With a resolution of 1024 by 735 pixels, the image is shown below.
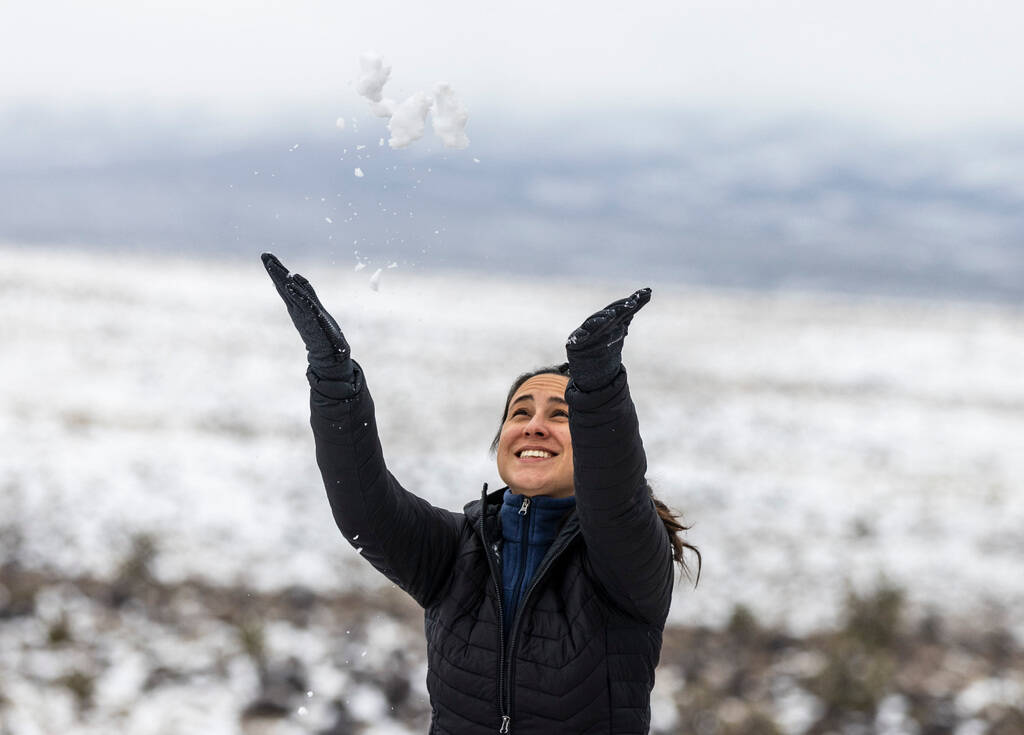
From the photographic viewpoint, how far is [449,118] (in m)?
2.27

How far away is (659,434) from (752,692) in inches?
297

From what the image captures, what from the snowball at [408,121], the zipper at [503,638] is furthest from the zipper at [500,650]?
the snowball at [408,121]

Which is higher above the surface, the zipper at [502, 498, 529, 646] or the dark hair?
the dark hair

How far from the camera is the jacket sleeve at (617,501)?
1716 mm

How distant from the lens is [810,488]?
34.6ft

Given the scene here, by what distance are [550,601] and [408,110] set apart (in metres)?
1.17

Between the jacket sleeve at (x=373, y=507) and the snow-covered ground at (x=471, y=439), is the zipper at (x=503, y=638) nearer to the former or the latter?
the jacket sleeve at (x=373, y=507)

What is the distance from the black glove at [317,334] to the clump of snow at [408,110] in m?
0.47

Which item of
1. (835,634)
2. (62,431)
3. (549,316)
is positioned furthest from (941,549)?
(549,316)

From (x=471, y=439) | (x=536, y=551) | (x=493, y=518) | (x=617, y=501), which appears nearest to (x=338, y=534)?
(x=471, y=439)

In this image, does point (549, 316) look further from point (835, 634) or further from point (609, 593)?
point (609, 593)

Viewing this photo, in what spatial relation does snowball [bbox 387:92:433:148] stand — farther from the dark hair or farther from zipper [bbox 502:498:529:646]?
zipper [bbox 502:498:529:646]

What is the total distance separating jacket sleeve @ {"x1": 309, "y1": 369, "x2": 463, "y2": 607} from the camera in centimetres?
195

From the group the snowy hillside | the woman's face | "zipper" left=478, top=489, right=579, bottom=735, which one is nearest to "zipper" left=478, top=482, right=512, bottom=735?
"zipper" left=478, top=489, right=579, bottom=735
